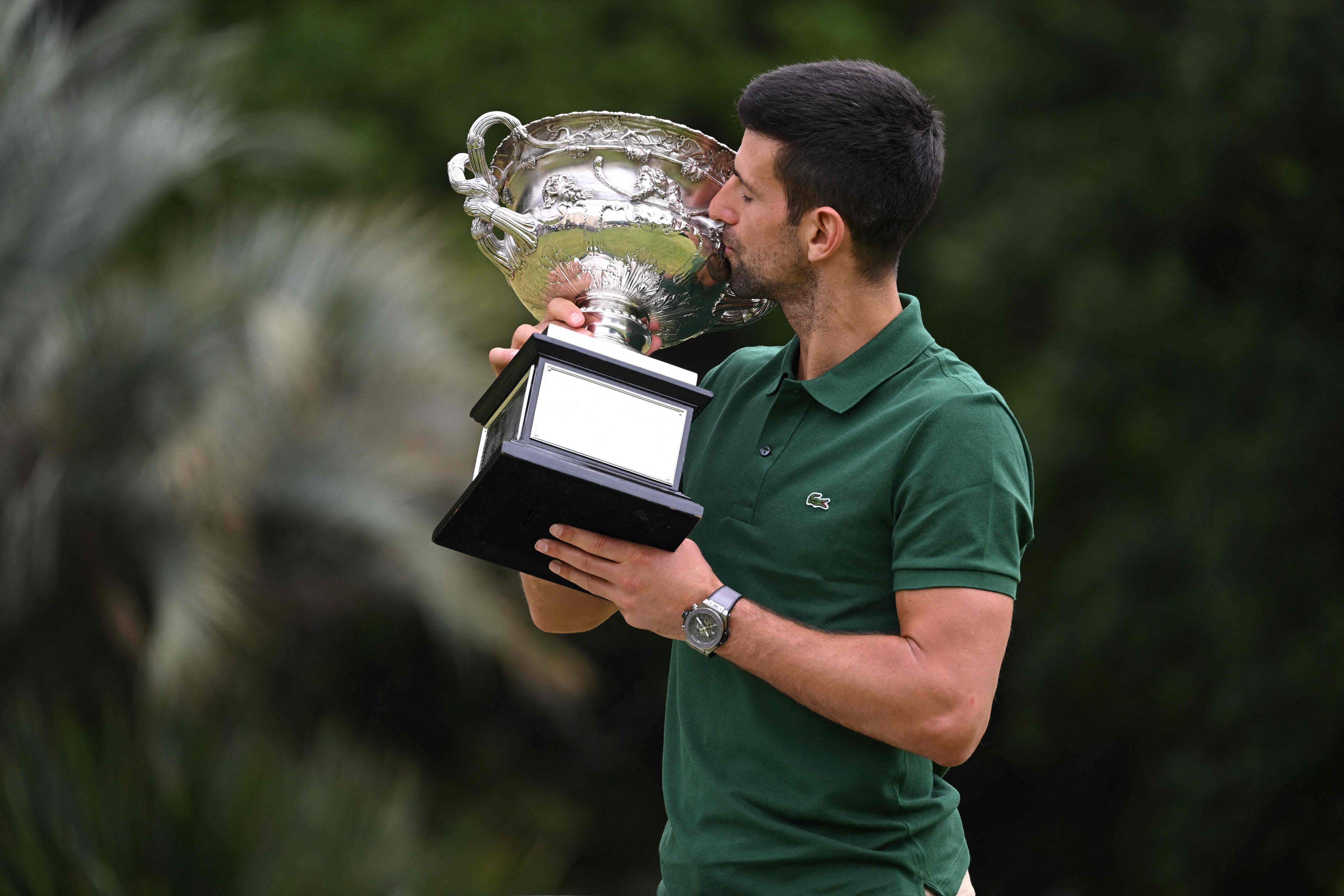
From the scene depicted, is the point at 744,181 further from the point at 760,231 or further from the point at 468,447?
the point at 468,447

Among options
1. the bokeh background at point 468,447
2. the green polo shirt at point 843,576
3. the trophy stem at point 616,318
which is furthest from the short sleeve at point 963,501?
the bokeh background at point 468,447

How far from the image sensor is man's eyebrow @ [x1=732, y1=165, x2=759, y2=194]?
73.2 inches

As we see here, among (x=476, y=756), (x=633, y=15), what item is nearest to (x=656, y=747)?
(x=476, y=756)

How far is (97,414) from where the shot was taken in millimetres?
4844

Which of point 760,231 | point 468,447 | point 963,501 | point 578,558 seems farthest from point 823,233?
point 468,447

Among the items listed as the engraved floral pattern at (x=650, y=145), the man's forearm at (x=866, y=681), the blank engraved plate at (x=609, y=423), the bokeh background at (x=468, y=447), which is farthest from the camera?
the bokeh background at (x=468, y=447)

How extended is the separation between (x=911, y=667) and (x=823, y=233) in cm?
57

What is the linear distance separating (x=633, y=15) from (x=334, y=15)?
1708 millimetres

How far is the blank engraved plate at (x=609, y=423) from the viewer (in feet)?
5.75

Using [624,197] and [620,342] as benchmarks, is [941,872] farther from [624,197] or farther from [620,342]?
[624,197]

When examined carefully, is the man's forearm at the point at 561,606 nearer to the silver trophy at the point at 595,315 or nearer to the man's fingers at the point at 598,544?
the silver trophy at the point at 595,315

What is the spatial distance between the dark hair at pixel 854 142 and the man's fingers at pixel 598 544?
A: 18.5 inches

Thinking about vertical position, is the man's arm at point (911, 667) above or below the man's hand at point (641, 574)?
below

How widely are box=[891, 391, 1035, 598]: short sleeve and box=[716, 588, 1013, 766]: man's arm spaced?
2cm
